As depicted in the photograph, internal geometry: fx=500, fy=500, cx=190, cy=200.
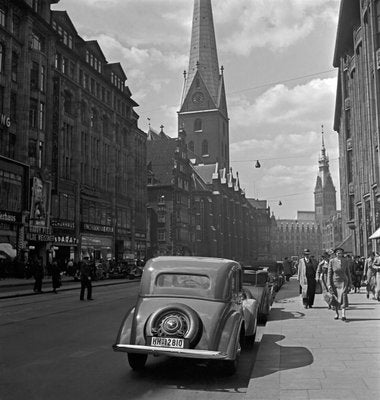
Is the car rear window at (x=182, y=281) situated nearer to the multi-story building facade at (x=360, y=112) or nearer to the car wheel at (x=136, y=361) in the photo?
the car wheel at (x=136, y=361)

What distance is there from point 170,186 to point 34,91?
133 ft

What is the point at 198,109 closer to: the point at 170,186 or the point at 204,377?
the point at 170,186

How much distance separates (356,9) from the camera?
38.5 m

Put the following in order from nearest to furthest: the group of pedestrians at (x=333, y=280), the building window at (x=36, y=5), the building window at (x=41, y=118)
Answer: the group of pedestrians at (x=333, y=280) < the building window at (x=41, y=118) < the building window at (x=36, y=5)

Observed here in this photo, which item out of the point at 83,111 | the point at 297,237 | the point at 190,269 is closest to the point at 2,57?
the point at 83,111

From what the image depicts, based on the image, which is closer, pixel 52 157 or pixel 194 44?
pixel 52 157

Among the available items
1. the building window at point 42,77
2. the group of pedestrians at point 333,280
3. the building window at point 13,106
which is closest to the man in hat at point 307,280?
the group of pedestrians at point 333,280

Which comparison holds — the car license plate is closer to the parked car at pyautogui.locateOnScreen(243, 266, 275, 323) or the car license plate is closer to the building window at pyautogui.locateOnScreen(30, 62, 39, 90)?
the parked car at pyautogui.locateOnScreen(243, 266, 275, 323)

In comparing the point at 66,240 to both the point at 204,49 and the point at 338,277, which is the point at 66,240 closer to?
the point at 338,277

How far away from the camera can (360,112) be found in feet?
127

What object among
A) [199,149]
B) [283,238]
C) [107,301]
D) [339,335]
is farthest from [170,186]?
[283,238]

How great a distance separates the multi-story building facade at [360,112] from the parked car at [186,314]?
86.6ft

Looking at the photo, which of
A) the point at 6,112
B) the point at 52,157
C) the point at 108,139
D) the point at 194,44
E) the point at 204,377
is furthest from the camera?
the point at 194,44

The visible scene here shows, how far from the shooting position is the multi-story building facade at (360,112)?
32531 millimetres
